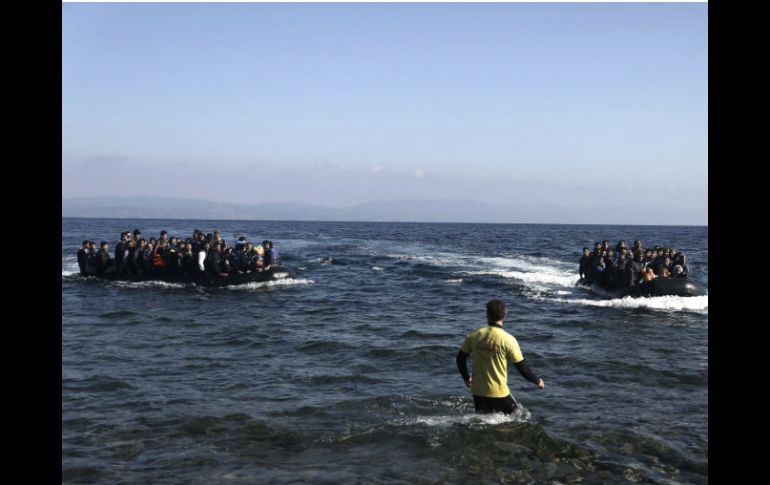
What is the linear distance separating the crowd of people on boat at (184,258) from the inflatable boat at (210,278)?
0.14m

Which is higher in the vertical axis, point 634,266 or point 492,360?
point 634,266

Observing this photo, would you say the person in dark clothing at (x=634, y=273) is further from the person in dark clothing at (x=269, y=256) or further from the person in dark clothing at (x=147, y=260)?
the person in dark clothing at (x=147, y=260)

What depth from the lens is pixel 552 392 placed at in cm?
1179

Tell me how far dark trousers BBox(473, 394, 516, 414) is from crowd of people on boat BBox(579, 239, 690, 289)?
16.2m

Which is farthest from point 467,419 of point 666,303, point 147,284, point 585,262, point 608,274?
point 147,284

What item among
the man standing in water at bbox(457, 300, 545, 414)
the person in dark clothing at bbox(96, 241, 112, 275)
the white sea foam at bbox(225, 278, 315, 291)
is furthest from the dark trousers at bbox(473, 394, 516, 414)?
the person in dark clothing at bbox(96, 241, 112, 275)

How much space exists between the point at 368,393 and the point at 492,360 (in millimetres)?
4387


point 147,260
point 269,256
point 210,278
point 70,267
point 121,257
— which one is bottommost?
point 70,267

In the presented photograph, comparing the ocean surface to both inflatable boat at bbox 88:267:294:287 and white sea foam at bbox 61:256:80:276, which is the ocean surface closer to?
inflatable boat at bbox 88:267:294:287

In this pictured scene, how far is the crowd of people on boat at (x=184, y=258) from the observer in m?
27.1

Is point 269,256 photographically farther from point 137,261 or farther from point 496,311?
point 496,311

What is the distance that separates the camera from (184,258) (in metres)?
27.7
